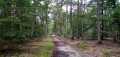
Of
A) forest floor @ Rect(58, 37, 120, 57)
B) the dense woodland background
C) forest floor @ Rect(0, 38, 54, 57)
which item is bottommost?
forest floor @ Rect(58, 37, 120, 57)

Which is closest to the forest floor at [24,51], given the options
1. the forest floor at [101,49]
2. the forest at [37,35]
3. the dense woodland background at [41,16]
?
the forest at [37,35]

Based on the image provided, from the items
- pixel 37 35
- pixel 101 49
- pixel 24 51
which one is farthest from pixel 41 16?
pixel 101 49

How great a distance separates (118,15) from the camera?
11484 millimetres

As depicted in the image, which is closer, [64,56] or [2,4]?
[2,4]

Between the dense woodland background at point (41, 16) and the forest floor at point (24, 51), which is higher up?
the dense woodland background at point (41, 16)

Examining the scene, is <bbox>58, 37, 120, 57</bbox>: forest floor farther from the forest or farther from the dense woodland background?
the dense woodland background

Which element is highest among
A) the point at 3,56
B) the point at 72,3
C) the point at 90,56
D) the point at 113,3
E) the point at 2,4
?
the point at 72,3

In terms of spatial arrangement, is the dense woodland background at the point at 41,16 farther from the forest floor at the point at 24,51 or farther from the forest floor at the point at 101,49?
the forest floor at the point at 101,49

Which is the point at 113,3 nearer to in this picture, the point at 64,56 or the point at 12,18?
the point at 64,56

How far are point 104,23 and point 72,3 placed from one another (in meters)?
9.39

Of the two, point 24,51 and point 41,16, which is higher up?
point 41,16

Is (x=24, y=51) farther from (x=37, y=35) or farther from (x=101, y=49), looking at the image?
(x=37, y=35)

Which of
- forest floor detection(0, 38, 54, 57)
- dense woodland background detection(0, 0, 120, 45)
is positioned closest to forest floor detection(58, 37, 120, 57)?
dense woodland background detection(0, 0, 120, 45)

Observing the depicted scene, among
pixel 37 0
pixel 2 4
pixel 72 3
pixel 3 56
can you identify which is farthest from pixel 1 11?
pixel 72 3
